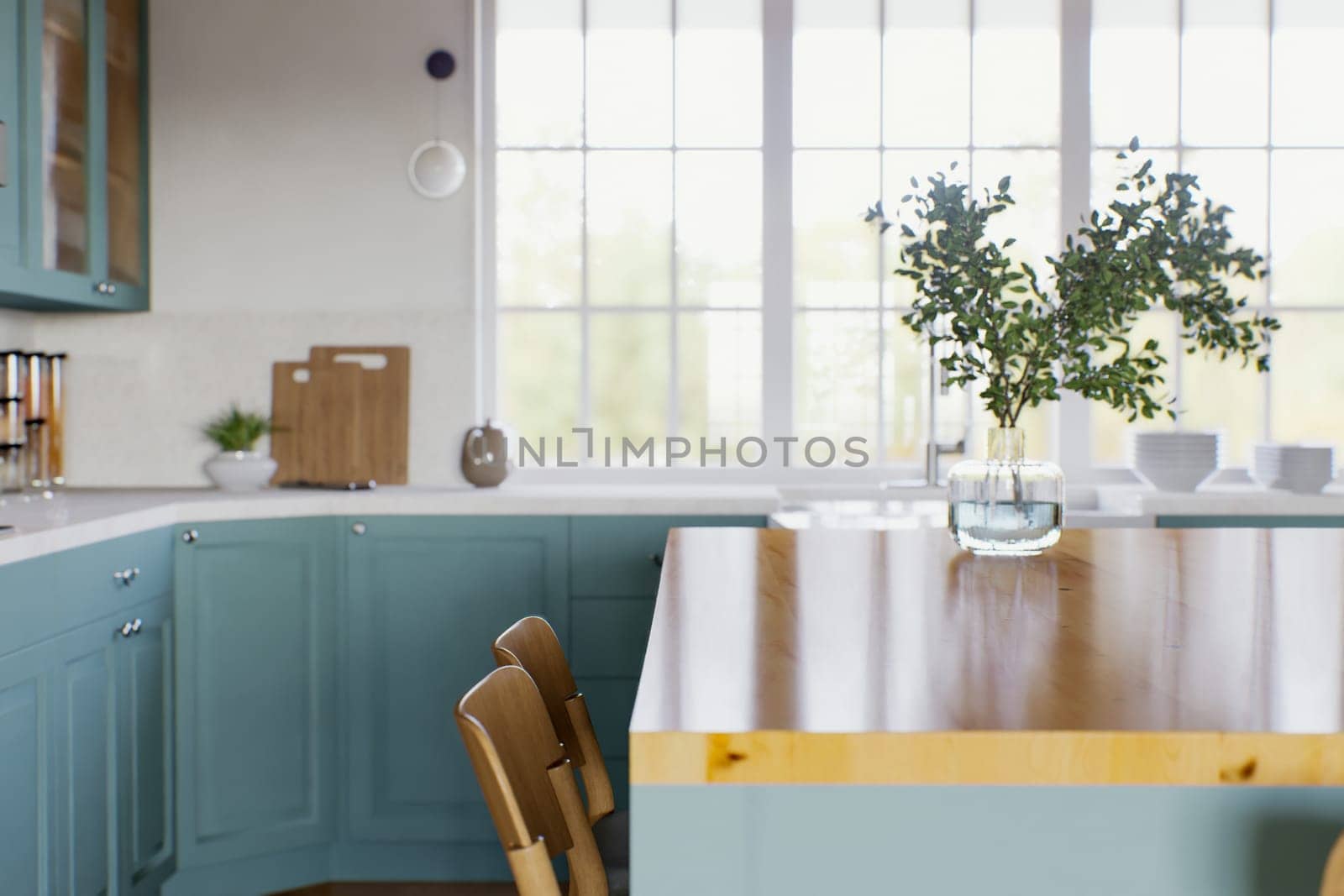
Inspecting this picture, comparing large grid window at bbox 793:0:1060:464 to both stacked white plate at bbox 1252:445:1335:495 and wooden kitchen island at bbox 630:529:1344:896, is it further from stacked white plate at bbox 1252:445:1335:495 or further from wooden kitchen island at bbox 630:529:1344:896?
wooden kitchen island at bbox 630:529:1344:896

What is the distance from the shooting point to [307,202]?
3896mm

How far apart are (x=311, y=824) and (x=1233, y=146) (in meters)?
3.43

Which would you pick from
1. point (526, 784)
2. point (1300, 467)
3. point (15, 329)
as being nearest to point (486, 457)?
point (15, 329)

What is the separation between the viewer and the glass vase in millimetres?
2035

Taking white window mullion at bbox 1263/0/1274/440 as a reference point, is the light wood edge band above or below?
below

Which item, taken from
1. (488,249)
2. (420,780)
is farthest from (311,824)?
(488,249)

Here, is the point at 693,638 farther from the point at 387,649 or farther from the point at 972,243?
the point at 387,649

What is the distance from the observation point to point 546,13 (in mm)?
4043

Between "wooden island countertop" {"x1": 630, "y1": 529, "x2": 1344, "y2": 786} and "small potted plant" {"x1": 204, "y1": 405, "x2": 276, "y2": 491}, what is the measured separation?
6.59 ft

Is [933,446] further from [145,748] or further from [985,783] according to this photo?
[985,783]

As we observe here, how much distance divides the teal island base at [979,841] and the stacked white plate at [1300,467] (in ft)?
9.42

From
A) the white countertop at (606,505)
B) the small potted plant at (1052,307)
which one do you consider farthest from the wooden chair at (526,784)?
the white countertop at (606,505)

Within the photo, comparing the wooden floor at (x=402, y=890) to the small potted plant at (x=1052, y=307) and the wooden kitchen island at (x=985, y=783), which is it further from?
the wooden kitchen island at (x=985, y=783)

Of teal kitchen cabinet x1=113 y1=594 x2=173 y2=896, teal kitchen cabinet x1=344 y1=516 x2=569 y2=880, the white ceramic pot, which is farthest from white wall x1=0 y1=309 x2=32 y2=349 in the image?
teal kitchen cabinet x1=344 y1=516 x2=569 y2=880
